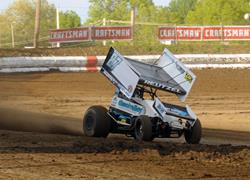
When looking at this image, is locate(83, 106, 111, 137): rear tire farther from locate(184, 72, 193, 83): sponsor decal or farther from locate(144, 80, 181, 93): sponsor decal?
locate(184, 72, 193, 83): sponsor decal

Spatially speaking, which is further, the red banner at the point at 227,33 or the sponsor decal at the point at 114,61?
the red banner at the point at 227,33

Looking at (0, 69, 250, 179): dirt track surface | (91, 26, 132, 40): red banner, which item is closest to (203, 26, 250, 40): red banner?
(91, 26, 132, 40): red banner

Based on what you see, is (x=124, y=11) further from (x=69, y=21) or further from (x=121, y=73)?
(x=121, y=73)

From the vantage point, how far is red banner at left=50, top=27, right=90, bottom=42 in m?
38.5

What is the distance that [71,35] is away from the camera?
38.7 m

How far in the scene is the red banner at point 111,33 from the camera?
3856 cm

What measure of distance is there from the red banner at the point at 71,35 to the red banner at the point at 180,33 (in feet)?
15.2

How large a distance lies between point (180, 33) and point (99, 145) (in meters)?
29.9

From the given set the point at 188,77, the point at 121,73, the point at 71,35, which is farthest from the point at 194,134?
the point at 71,35

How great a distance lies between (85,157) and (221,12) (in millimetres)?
62439

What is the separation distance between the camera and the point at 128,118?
13.3m

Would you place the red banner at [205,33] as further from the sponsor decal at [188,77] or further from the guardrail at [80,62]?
the sponsor decal at [188,77]

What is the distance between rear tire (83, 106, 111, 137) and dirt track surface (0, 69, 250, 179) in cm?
21

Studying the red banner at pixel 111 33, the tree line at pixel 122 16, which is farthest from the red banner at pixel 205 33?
the tree line at pixel 122 16
